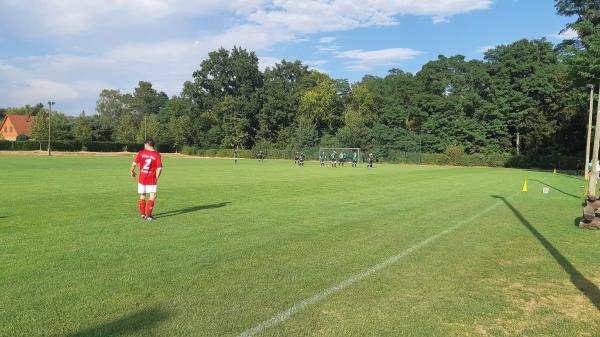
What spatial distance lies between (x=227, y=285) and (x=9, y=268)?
313 centimetres

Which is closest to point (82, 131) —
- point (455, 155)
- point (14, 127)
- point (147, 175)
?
point (14, 127)

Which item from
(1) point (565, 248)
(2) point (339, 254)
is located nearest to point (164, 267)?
(2) point (339, 254)

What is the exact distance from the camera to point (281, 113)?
95500 mm

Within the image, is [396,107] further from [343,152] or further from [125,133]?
[125,133]

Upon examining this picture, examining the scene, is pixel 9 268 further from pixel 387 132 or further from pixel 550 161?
pixel 387 132

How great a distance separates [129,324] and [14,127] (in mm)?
115774

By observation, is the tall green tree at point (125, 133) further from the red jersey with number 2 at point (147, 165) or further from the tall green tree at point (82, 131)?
the red jersey with number 2 at point (147, 165)

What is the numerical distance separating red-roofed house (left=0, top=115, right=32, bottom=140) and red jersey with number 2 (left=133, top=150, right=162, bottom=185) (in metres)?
105

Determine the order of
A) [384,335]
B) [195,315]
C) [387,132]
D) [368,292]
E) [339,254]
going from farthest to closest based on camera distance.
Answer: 1. [387,132]
2. [339,254]
3. [368,292]
4. [195,315]
5. [384,335]

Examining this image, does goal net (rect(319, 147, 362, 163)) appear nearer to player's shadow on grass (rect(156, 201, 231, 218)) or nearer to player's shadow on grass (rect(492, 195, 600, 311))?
player's shadow on grass (rect(156, 201, 231, 218))

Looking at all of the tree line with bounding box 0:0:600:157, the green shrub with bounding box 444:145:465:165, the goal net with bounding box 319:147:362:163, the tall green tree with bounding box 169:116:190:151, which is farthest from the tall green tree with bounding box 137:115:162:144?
the green shrub with bounding box 444:145:465:165

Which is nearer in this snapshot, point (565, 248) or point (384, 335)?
point (384, 335)

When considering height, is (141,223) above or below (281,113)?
below

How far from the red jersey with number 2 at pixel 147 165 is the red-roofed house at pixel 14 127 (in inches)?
4132
